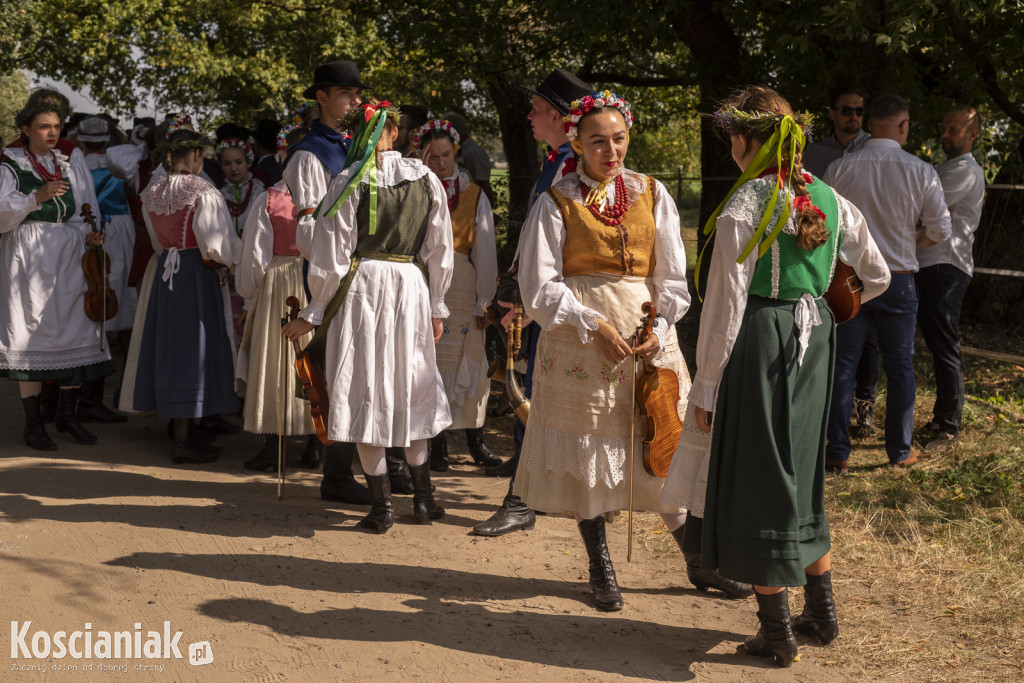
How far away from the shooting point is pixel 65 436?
7043mm

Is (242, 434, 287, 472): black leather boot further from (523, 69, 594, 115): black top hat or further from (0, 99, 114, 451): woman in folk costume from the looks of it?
(523, 69, 594, 115): black top hat

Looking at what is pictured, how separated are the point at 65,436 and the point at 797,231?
539 cm

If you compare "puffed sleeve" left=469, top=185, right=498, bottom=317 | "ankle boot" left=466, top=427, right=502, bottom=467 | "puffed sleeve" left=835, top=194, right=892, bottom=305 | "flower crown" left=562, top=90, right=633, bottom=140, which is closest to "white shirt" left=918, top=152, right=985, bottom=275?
"puffed sleeve" left=469, top=185, right=498, bottom=317

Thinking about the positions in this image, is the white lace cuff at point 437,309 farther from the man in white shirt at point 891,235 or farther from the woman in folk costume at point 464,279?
the man in white shirt at point 891,235

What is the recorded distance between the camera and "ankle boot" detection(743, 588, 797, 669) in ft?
11.9

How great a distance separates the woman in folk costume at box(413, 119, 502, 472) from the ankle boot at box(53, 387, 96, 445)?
251 cm

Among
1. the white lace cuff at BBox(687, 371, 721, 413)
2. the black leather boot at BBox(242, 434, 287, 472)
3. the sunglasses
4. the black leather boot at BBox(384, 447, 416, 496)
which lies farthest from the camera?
the sunglasses

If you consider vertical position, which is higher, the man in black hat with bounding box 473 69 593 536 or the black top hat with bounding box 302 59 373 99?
the black top hat with bounding box 302 59 373 99

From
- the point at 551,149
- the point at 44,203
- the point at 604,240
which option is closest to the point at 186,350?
the point at 44,203

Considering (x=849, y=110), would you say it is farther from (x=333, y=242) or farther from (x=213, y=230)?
(x=213, y=230)

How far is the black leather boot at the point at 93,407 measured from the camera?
25.0 feet

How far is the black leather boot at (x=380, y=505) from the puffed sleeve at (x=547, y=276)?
153 centimetres

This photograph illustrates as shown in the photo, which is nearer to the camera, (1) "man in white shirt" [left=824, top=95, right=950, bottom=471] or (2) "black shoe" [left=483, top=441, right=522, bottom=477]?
(1) "man in white shirt" [left=824, top=95, right=950, bottom=471]

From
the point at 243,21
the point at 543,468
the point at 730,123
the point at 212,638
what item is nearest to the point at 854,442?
the point at 543,468
